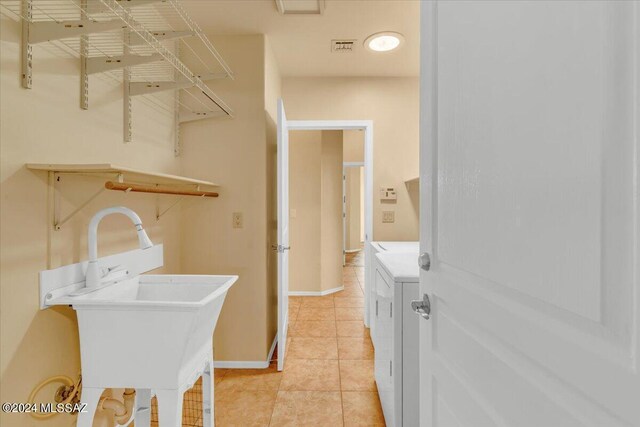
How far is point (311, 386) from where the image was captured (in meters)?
2.25

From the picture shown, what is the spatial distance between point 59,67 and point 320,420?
2139 mm

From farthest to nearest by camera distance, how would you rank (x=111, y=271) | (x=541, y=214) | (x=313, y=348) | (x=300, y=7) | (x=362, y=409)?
1. (x=313, y=348)
2. (x=300, y=7)
3. (x=362, y=409)
4. (x=111, y=271)
5. (x=541, y=214)

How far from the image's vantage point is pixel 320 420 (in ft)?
6.25

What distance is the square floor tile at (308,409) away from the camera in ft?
6.20

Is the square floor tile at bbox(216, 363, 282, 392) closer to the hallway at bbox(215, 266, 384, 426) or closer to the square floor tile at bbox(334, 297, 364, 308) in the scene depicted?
the hallway at bbox(215, 266, 384, 426)

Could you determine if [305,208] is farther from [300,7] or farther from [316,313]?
[300,7]

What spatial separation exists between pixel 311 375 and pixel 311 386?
139 mm

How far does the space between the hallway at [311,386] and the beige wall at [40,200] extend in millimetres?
911

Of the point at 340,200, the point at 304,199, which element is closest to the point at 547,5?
the point at 304,199

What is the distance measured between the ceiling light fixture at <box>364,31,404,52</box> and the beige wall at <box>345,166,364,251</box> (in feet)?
17.6

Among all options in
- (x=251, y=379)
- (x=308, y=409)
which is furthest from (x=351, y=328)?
(x=308, y=409)

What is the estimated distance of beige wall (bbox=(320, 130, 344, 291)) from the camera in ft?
14.6

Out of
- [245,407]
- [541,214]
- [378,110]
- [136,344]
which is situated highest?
[378,110]

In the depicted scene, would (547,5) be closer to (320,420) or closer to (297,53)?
(320,420)
